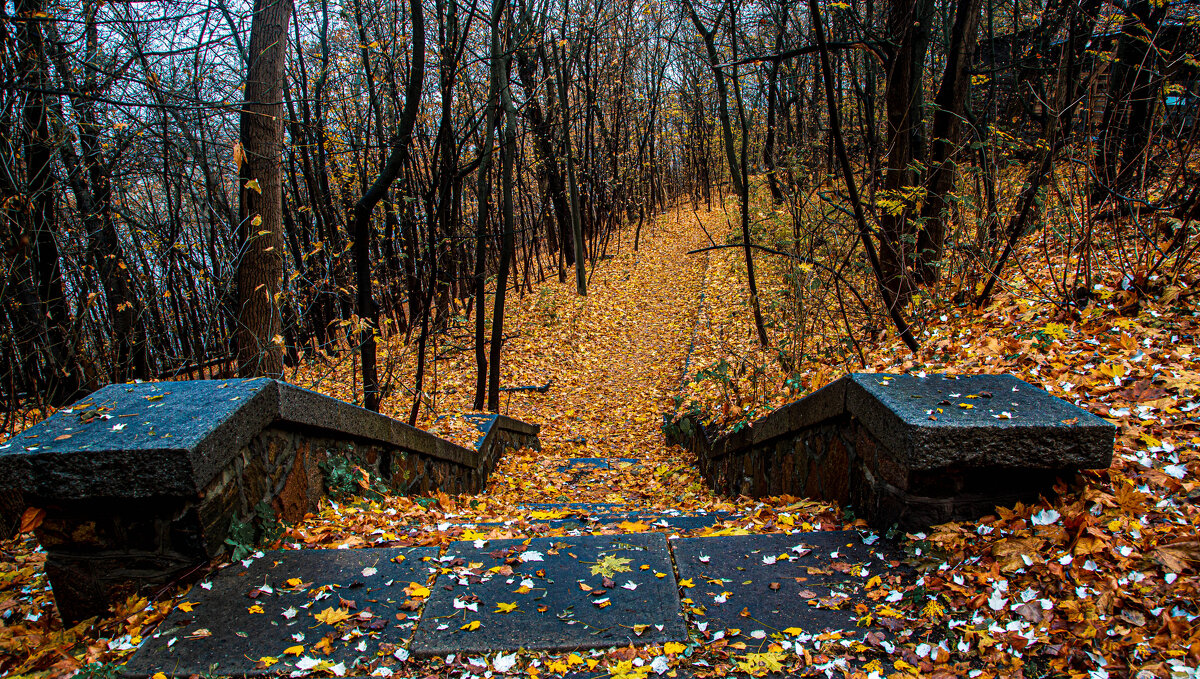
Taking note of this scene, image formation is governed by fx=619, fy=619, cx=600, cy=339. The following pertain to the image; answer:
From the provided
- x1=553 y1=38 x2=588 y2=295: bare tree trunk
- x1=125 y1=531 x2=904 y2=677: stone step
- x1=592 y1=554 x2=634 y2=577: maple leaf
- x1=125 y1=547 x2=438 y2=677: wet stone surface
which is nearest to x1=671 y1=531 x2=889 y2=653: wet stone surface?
x1=125 y1=531 x2=904 y2=677: stone step

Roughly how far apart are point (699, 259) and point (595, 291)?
17.0 feet

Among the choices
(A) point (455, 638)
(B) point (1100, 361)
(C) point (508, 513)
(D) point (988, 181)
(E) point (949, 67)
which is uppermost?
(E) point (949, 67)

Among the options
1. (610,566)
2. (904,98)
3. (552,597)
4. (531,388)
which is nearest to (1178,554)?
(610,566)

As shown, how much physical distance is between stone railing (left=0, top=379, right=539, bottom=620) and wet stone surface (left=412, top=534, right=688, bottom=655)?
93cm

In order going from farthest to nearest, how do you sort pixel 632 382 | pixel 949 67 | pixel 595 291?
pixel 595 291, pixel 632 382, pixel 949 67

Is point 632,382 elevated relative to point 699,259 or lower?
lower

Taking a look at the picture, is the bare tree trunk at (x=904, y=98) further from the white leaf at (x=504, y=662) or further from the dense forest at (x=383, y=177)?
the white leaf at (x=504, y=662)

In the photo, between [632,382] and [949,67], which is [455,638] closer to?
[949,67]

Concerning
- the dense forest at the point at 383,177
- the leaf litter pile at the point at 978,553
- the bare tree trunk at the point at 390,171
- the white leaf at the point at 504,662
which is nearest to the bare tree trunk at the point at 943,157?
the dense forest at the point at 383,177

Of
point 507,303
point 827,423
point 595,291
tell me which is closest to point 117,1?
point 827,423

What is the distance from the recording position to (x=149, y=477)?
2.19 meters

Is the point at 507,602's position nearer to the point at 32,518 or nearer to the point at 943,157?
the point at 32,518

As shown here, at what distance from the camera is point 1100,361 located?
3340 millimetres

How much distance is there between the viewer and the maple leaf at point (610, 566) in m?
2.42
